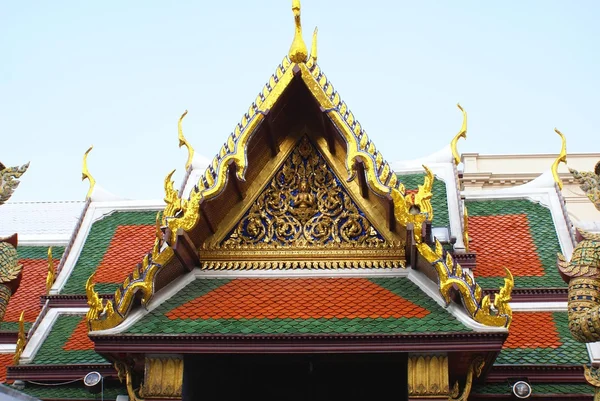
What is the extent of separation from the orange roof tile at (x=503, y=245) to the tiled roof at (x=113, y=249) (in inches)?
151

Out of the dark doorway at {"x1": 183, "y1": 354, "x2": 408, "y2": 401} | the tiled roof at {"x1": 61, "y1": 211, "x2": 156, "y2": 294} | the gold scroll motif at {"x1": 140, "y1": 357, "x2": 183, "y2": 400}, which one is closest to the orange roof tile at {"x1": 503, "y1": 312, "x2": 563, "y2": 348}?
the dark doorway at {"x1": 183, "y1": 354, "x2": 408, "y2": 401}

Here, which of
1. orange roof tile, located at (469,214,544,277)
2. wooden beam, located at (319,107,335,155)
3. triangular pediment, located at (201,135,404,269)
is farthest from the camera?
orange roof tile, located at (469,214,544,277)

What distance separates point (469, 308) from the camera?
8.60m

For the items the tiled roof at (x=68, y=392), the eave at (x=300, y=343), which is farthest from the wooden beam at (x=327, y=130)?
the tiled roof at (x=68, y=392)

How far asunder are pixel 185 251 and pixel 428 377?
8.11ft

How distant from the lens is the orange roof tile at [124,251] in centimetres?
1202

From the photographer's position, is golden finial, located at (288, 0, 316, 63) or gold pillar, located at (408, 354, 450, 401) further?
golden finial, located at (288, 0, 316, 63)

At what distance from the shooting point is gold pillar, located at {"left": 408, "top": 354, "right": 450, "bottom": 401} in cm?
854

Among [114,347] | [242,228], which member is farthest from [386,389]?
[114,347]

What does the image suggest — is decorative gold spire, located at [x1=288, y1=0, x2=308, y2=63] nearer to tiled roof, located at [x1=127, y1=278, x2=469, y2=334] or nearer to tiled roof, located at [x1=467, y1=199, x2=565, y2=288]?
tiled roof, located at [x1=127, y1=278, x2=469, y2=334]

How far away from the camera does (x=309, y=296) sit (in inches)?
367

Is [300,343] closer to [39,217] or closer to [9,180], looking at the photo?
[9,180]

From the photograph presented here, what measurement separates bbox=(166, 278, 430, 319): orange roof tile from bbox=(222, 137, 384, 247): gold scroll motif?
0.43 m

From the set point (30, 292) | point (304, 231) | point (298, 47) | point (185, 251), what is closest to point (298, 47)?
point (298, 47)
